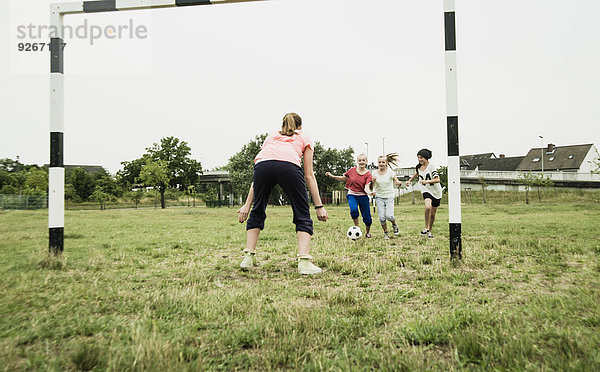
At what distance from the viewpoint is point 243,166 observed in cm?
5166

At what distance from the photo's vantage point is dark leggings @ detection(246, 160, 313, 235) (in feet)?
14.8

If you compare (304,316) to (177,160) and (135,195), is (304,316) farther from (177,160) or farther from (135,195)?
(135,195)

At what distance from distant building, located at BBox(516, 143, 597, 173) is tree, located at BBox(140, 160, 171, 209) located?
67425mm

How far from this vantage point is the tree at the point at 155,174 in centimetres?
4116

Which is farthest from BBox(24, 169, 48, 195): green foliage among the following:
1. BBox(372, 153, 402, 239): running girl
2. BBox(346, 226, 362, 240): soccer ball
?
BBox(346, 226, 362, 240): soccer ball

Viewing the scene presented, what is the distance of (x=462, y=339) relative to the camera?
2127 mm

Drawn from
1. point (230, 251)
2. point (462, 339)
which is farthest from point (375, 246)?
point (462, 339)

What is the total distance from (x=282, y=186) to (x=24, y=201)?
164 ft

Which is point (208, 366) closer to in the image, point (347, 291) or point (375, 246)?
point (347, 291)

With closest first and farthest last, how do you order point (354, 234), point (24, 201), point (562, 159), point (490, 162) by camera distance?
point (354, 234)
point (24, 201)
point (562, 159)
point (490, 162)

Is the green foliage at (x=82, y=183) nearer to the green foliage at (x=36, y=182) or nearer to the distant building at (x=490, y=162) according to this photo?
the green foliage at (x=36, y=182)

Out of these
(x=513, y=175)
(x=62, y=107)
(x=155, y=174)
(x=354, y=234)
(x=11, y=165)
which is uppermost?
(x=11, y=165)

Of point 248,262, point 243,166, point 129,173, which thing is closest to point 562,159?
point 243,166

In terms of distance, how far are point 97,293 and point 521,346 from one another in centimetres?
337
